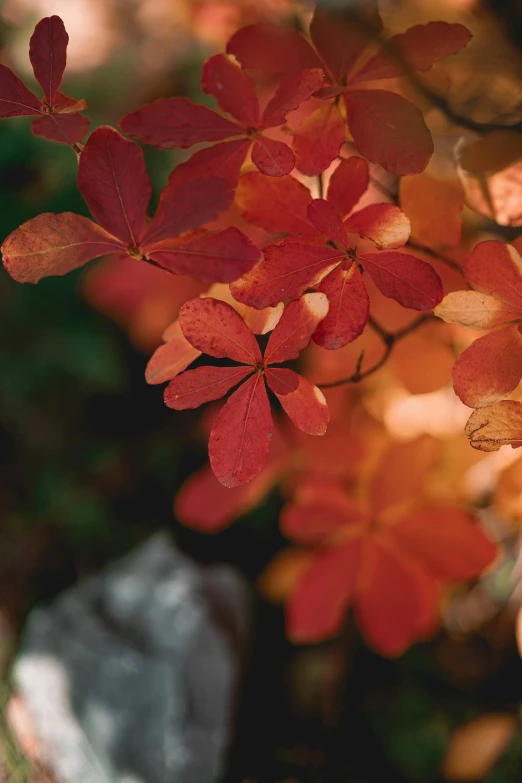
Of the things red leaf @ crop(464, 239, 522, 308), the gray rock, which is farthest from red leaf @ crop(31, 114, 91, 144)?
the gray rock

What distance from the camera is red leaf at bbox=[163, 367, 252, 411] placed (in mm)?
472

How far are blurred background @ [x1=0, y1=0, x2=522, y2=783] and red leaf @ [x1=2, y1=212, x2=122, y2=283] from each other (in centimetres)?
62

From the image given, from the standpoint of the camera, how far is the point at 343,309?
455 millimetres

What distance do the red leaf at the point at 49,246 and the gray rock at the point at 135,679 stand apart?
99cm

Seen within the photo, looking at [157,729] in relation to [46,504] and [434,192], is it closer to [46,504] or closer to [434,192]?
[46,504]

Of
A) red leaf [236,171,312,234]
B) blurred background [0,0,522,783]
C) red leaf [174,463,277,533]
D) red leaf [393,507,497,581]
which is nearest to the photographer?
red leaf [236,171,312,234]

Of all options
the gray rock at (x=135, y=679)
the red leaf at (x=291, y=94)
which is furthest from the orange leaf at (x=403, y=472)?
the red leaf at (x=291, y=94)

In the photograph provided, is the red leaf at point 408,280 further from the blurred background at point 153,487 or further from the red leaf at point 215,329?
the blurred background at point 153,487

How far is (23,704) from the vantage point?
125cm

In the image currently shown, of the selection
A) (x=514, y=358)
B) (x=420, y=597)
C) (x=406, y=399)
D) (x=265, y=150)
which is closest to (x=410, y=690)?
(x=420, y=597)

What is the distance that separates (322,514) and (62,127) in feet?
2.67

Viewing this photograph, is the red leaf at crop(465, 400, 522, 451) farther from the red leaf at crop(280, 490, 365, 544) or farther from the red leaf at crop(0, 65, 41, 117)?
the red leaf at crop(280, 490, 365, 544)

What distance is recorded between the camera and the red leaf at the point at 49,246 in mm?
426

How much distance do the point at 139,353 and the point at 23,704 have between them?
99 centimetres
